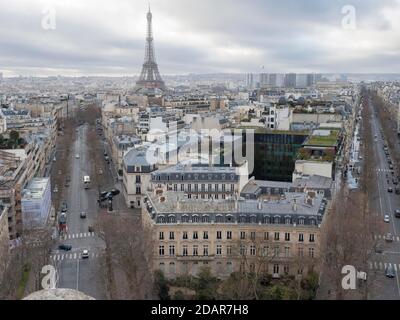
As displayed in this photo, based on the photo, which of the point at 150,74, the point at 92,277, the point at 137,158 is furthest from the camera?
the point at 150,74

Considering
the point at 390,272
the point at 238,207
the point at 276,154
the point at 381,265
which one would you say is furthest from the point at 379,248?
the point at 276,154

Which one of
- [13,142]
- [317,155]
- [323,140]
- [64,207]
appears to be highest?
[323,140]

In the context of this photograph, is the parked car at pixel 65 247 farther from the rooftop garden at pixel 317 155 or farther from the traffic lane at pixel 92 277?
the rooftop garden at pixel 317 155

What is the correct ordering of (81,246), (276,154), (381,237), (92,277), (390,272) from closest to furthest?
(92,277), (390,272), (81,246), (381,237), (276,154)

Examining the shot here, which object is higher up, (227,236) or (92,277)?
(227,236)
